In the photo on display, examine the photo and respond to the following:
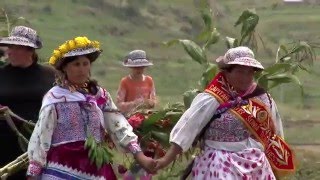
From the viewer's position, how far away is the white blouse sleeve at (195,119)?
559 cm

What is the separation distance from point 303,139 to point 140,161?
13.0 meters

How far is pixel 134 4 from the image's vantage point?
114 feet

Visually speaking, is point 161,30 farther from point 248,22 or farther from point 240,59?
point 240,59

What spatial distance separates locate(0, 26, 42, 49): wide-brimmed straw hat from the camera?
5.88m

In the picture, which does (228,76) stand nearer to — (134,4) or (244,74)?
(244,74)

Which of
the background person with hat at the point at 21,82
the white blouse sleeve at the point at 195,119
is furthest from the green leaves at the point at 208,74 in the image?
the background person with hat at the point at 21,82

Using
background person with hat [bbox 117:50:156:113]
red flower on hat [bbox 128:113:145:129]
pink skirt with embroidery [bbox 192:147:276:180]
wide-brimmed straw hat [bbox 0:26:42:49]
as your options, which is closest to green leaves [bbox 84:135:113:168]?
pink skirt with embroidery [bbox 192:147:276:180]

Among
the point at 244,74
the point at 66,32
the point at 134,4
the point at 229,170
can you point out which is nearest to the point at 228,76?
the point at 244,74

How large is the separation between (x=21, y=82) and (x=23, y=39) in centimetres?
27

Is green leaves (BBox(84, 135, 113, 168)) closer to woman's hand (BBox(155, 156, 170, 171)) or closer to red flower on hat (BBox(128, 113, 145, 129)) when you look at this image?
woman's hand (BBox(155, 156, 170, 171))

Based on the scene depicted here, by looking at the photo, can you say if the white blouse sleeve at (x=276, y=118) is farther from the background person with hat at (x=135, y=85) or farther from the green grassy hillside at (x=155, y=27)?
the green grassy hillside at (x=155, y=27)

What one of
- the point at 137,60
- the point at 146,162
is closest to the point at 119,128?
the point at 146,162

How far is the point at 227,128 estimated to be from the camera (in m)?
5.62

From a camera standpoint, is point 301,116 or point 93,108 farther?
point 301,116
